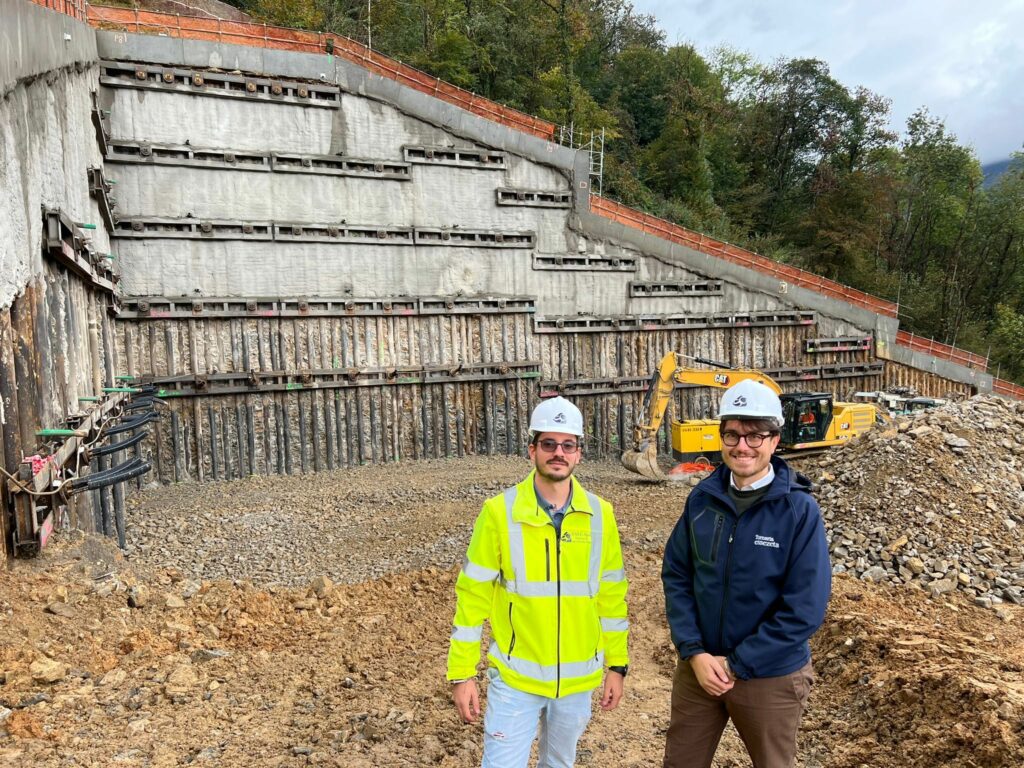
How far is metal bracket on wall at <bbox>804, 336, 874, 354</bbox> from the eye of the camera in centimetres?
1761

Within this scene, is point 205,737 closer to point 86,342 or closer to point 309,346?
point 86,342

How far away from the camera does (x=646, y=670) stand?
5.80 metres

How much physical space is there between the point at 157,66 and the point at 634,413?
41.7 feet

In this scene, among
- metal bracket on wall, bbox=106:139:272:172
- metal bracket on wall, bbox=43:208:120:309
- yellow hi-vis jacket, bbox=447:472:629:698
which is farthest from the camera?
metal bracket on wall, bbox=106:139:272:172

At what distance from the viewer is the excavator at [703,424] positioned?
13000 mm

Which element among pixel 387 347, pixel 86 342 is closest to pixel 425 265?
pixel 387 347

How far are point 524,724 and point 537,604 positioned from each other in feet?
1.81

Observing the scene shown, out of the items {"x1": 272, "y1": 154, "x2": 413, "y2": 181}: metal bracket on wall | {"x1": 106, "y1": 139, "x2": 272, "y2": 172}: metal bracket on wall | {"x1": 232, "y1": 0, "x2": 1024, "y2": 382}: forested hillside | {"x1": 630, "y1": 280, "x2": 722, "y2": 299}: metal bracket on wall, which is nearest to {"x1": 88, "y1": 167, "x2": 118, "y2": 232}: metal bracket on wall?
{"x1": 106, "y1": 139, "x2": 272, "y2": 172}: metal bracket on wall

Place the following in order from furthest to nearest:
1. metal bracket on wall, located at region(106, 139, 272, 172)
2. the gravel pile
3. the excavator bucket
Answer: the excavator bucket, metal bracket on wall, located at region(106, 139, 272, 172), the gravel pile

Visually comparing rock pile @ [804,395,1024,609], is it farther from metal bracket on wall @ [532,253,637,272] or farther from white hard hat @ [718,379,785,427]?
metal bracket on wall @ [532,253,637,272]

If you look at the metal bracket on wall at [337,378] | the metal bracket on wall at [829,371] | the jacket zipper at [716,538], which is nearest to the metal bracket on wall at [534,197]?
the metal bracket on wall at [337,378]

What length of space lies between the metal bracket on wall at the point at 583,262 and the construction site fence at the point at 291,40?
9.97 feet

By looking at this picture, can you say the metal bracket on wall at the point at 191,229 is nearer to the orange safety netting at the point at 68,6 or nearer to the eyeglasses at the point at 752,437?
the orange safety netting at the point at 68,6

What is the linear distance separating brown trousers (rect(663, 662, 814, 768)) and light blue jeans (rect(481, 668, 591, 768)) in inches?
19.9
